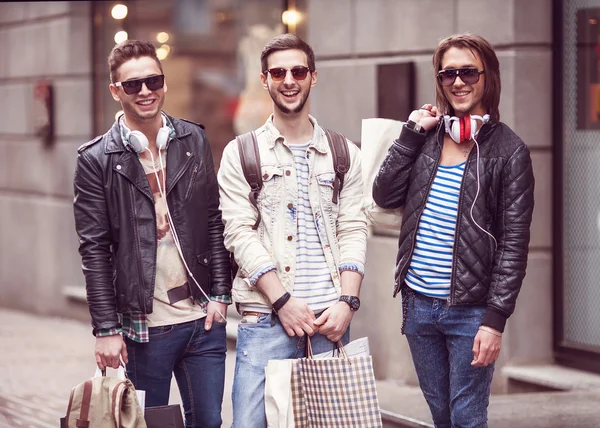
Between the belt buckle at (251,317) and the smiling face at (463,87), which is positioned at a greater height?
the smiling face at (463,87)

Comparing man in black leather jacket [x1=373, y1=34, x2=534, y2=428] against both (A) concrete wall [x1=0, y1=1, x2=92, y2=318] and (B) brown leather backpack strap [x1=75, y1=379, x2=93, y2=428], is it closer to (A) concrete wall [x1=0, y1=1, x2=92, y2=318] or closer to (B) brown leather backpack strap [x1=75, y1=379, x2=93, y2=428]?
(B) brown leather backpack strap [x1=75, y1=379, x2=93, y2=428]

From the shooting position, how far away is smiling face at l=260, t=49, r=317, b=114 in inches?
179

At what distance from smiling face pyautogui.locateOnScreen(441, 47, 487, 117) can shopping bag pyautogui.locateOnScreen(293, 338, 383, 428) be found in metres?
1.07

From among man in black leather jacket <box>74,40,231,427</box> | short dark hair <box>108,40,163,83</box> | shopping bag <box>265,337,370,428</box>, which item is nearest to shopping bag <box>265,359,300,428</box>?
shopping bag <box>265,337,370,428</box>

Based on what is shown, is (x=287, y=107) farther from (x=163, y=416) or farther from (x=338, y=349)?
(x=163, y=416)

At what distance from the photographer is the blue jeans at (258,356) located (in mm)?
4520

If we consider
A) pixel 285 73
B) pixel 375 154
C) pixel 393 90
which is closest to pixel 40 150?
pixel 393 90

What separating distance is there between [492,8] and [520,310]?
2.06 metres

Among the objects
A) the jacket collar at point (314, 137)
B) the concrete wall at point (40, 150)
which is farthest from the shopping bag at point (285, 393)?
the concrete wall at point (40, 150)

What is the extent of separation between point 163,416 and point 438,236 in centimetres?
129

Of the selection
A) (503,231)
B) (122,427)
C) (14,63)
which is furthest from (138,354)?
(14,63)

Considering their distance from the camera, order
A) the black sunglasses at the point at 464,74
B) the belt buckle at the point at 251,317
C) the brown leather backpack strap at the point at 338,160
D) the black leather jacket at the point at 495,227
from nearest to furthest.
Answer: the black leather jacket at the point at 495,227, the black sunglasses at the point at 464,74, the belt buckle at the point at 251,317, the brown leather backpack strap at the point at 338,160

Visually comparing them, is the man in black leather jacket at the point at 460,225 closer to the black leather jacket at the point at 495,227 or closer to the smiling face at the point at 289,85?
the black leather jacket at the point at 495,227

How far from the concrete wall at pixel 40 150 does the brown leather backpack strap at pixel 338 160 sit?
768 cm
